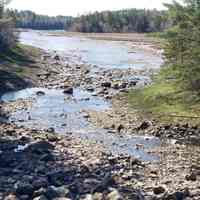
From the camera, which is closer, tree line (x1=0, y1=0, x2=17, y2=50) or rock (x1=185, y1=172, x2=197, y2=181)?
rock (x1=185, y1=172, x2=197, y2=181)

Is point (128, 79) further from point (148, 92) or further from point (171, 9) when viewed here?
point (171, 9)

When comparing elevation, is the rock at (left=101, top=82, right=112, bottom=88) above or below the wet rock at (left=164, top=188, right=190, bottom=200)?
below

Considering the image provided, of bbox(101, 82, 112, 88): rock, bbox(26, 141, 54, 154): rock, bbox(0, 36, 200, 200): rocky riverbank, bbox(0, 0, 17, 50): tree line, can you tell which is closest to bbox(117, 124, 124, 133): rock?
bbox(0, 36, 200, 200): rocky riverbank

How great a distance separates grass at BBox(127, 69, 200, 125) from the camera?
37.7 metres

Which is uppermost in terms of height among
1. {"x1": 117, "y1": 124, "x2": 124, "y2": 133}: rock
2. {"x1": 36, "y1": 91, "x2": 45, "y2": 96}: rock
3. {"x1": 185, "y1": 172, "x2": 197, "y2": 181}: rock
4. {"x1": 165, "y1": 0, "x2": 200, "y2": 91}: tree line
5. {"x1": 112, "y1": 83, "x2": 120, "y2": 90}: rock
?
{"x1": 165, "y1": 0, "x2": 200, "y2": 91}: tree line

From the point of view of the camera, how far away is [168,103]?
45.0m

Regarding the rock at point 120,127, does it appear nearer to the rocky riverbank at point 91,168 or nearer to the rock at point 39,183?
the rocky riverbank at point 91,168

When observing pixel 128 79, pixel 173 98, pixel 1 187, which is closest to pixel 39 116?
pixel 173 98

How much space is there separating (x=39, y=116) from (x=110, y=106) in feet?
23.5

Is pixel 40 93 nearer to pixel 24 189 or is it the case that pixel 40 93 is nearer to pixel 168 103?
pixel 168 103

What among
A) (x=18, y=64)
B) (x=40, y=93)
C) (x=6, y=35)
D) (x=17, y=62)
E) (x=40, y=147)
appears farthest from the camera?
(x=6, y=35)

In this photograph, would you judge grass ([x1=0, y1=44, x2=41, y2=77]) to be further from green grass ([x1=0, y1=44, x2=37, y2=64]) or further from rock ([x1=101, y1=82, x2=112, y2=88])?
rock ([x1=101, y1=82, x2=112, y2=88])

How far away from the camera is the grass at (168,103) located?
124 feet

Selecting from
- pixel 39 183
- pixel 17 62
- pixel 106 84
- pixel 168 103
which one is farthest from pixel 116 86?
pixel 39 183
